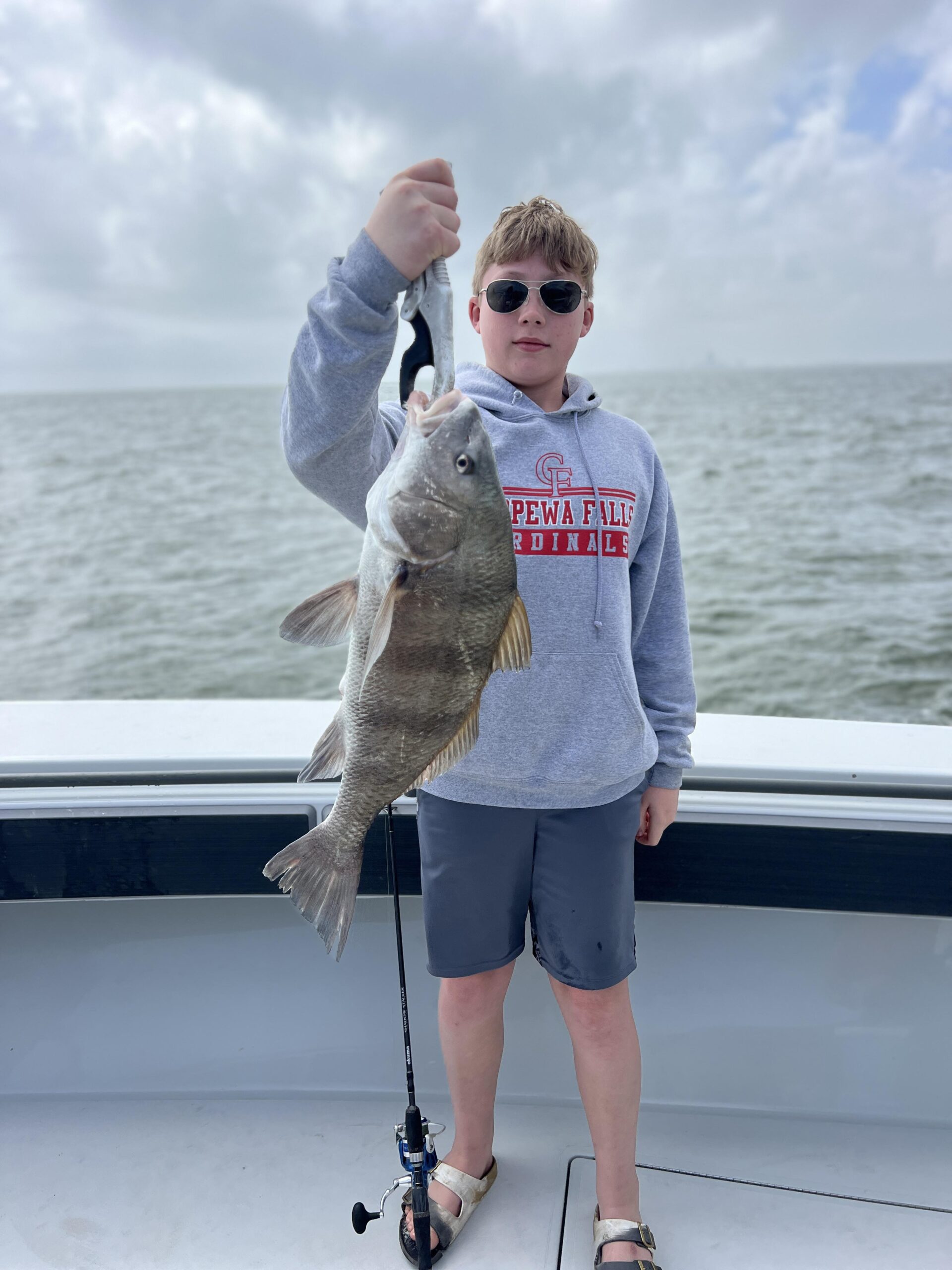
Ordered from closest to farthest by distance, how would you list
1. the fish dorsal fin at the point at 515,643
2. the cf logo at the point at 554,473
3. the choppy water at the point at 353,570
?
the fish dorsal fin at the point at 515,643, the cf logo at the point at 554,473, the choppy water at the point at 353,570

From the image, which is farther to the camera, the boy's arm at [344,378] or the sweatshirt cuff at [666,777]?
the sweatshirt cuff at [666,777]

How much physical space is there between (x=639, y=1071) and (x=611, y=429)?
140 centimetres

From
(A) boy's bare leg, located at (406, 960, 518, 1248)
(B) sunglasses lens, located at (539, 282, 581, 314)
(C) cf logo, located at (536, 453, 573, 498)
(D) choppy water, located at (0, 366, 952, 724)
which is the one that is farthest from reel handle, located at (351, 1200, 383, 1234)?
(D) choppy water, located at (0, 366, 952, 724)

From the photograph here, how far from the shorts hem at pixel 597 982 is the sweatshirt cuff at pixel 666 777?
0.38 m

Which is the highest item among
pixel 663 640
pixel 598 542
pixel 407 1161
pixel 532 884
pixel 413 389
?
pixel 413 389

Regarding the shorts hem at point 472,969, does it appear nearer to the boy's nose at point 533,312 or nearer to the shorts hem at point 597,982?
the shorts hem at point 597,982

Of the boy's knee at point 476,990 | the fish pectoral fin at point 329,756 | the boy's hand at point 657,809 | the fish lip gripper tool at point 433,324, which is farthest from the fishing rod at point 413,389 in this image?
the boy's hand at point 657,809

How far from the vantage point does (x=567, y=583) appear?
177 cm

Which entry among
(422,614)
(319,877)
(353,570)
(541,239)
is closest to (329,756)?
(319,877)

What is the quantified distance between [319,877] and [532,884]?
0.54 meters

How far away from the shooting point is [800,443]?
24.7 m

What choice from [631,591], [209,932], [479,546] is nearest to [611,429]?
[631,591]

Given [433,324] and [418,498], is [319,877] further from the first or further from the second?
[433,324]

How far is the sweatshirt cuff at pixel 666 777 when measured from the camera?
197 cm
